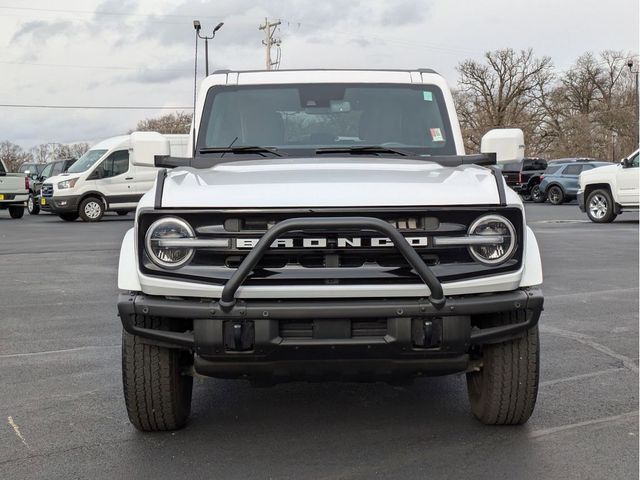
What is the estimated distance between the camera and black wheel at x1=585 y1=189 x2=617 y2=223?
19.9 meters

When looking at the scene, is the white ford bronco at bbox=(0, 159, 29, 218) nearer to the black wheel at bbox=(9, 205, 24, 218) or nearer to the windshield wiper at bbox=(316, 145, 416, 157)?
the black wheel at bbox=(9, 205, 24, 218)

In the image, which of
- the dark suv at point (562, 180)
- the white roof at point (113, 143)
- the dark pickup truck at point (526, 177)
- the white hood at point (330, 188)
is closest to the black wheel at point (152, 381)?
the white hood at point (330, 188)

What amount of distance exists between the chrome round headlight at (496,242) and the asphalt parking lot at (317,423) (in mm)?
931

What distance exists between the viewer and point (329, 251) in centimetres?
355

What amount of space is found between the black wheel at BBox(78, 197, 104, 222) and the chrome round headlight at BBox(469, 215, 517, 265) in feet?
68.9

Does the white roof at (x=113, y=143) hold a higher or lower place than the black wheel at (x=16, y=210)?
higher

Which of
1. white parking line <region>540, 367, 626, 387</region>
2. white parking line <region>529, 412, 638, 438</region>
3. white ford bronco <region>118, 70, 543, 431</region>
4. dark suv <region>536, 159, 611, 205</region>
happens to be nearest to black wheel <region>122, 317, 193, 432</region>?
white ford bronco <region>118, 70, 543, 431</region>

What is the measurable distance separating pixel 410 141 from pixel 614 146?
51.8 meters

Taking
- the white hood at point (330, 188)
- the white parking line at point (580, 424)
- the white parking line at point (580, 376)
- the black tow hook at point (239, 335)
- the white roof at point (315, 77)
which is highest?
the white roof at point (315, 77)

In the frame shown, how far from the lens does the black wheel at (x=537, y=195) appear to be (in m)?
32.5

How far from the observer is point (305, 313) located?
3.44 metres

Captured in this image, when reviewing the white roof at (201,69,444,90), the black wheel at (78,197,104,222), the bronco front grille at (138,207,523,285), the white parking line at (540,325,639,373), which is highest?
the white roof at (201,69,444,90)

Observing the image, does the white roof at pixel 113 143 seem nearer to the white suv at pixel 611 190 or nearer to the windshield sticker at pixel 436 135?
the white suv at pixel 611 190

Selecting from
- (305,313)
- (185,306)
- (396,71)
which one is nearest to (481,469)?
(305,313)
